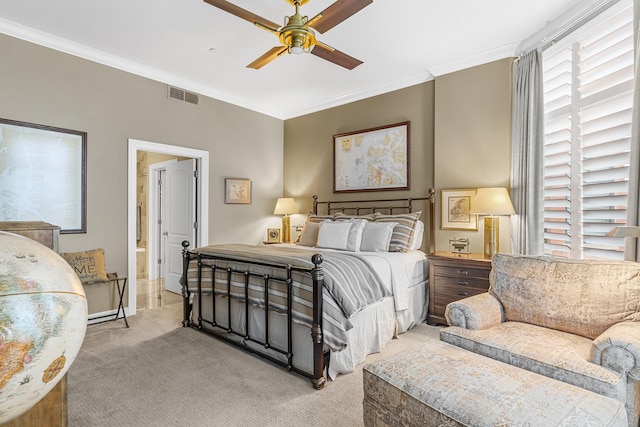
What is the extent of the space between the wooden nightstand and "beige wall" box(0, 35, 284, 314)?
3078mm

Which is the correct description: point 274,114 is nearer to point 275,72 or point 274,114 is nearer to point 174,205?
point 275,72

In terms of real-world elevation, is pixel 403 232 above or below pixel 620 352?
above

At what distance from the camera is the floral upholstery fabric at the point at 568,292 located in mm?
1923

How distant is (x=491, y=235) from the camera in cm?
346

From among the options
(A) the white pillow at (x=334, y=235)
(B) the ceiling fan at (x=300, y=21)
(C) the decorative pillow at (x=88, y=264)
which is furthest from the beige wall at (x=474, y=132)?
(C) the decorative pillow at (x=88, y=264)

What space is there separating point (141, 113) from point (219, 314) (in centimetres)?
269

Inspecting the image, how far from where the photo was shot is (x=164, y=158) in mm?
5891

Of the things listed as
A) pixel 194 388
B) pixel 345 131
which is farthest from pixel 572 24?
pixel 194 388

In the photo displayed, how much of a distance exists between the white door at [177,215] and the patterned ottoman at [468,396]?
394 centimetres

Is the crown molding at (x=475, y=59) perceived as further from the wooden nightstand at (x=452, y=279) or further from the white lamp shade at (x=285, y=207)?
the white lamp shade at (x=285, y=207)

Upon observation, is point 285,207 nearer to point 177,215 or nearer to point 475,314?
point 177,215

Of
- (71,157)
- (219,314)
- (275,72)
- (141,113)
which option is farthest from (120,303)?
(275,72)

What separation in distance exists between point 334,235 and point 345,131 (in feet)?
6.52

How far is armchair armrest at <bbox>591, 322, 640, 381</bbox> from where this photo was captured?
1.53m
